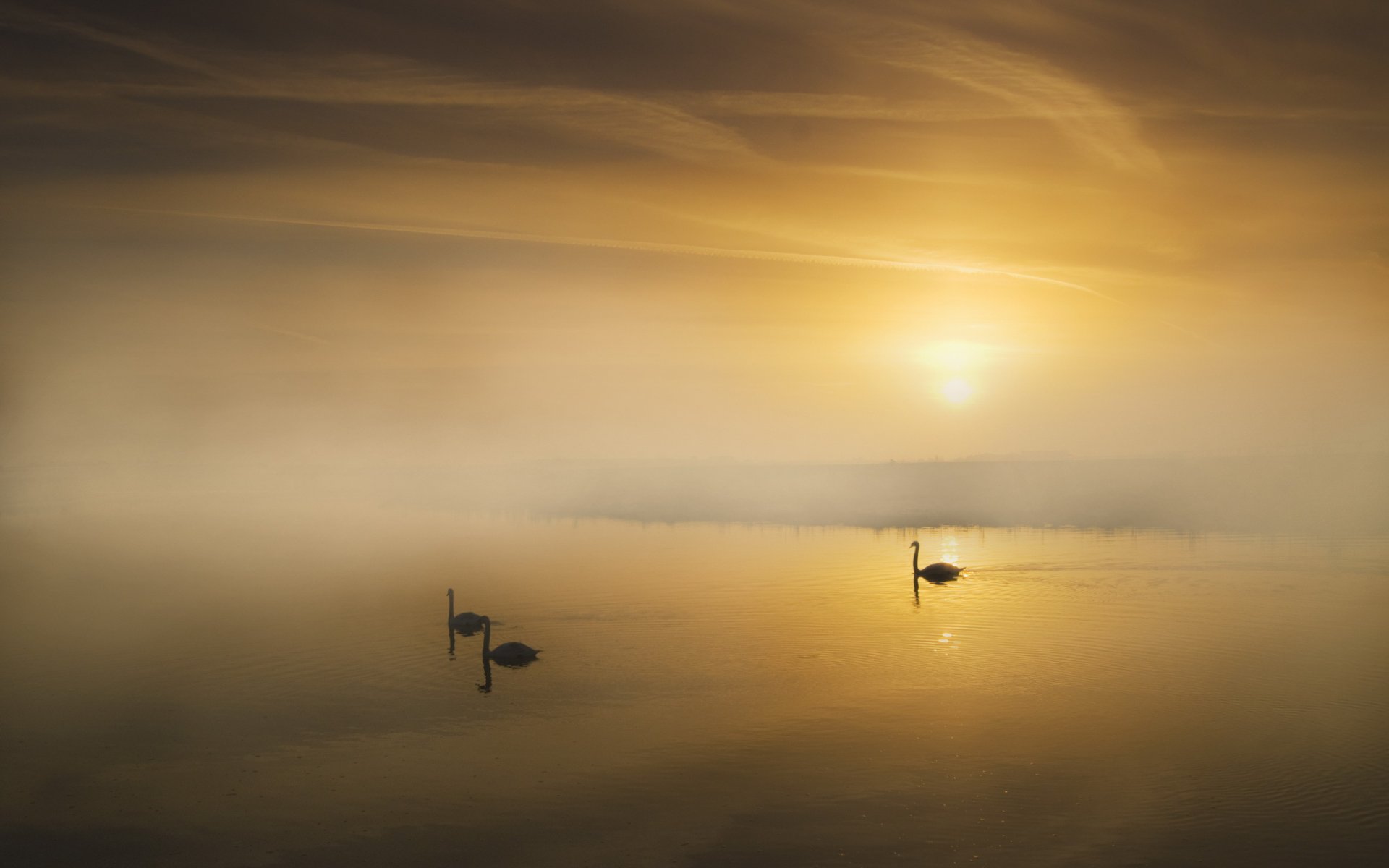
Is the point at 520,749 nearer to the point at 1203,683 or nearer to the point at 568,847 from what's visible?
the point at 568,847

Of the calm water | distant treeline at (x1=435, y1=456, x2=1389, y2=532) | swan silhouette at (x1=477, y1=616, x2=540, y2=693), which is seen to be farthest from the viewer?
distant treeline at (x1=435, y1=456, x2=1389, y2=532)

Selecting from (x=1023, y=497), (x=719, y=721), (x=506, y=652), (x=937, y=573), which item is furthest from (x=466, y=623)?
(x=1023, y=497)

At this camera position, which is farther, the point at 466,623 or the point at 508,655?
the point at 466,623

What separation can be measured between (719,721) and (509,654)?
6.92 meters

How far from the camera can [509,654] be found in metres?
24.1

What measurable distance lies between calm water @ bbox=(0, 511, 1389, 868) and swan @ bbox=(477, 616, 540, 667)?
0.51 metres

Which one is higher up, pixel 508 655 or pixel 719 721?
pixel 508 655

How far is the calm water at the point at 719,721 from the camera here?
1382 cm

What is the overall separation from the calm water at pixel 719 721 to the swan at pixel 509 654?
51 cm

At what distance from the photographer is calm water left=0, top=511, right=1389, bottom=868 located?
13820 millimetres

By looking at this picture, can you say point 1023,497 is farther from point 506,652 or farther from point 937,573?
point 506,652

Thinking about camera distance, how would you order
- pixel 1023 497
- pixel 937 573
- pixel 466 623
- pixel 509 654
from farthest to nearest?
pixel 1023 497, pixel 937 573, pixel 466 623, pixel 509 654

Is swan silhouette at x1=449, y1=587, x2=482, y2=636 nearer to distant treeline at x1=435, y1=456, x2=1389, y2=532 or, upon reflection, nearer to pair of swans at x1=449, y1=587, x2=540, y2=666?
pair of swans at x1=449, y1=587, x2=540, y2=666

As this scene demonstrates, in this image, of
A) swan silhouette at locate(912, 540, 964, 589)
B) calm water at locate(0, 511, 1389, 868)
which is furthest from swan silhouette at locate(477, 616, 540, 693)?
swan silhouette at locate(912, 540, 964, 589)
